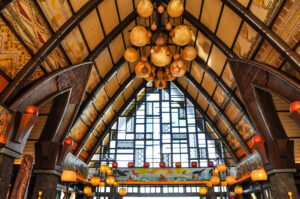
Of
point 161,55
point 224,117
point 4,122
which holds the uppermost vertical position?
point 224,117

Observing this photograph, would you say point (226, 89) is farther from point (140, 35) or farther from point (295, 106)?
point (140, 35)

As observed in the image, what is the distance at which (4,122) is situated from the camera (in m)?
5.12

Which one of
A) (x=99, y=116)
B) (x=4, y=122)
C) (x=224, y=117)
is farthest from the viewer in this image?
(x=99, y=116)

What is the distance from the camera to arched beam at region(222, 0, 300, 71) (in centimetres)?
539

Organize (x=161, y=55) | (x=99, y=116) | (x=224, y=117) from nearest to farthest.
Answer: (x=161, y=55) < (x=224, y=117) < (x=99, y=116)

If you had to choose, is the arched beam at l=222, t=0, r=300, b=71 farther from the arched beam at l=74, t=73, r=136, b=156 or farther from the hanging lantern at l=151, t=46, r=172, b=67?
the arched beam at l=74, t=73, r=136, b=156

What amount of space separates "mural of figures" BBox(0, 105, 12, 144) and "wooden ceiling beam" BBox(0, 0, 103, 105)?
0.25 m

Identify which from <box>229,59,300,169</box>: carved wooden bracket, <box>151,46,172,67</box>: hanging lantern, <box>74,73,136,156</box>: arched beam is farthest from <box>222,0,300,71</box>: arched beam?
<box>74,73,136,156</box>: arched beam

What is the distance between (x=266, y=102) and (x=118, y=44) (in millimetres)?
6256

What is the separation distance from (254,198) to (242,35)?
7.12m

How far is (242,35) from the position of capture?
23.3 feet

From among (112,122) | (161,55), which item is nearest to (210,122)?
(112,122)

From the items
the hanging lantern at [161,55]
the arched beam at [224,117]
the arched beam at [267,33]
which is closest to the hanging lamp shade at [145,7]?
the hanging lantern at [161,55]

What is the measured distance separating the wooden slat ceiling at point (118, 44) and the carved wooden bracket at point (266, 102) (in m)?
0.42
